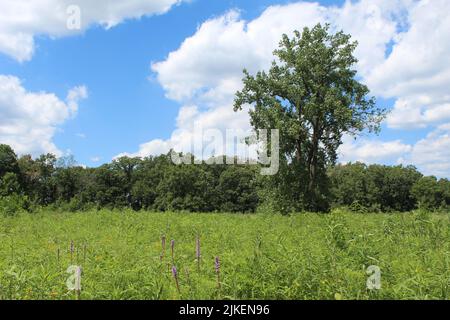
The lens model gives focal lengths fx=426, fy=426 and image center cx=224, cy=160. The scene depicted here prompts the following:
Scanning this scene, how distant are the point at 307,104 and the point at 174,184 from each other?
1799 inches

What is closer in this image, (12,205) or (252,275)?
(252,275)

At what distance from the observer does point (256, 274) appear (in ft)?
17.1

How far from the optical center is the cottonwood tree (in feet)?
98.5

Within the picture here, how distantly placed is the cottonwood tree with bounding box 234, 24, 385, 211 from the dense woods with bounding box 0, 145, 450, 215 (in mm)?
33218

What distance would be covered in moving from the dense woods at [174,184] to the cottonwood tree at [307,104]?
33.2 m

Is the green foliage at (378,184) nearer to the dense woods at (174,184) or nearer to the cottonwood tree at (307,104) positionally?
the dense woods at (174,184)

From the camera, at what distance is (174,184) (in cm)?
7175

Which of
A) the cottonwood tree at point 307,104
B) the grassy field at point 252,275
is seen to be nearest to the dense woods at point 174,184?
the cottonwood tree at point 307,104

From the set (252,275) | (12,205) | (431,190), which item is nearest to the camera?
(252,275)

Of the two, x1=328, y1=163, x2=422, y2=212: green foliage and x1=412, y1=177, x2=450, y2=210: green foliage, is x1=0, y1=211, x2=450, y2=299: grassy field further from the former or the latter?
x1=412, y1=177, x2=450, y2=210: green foliage

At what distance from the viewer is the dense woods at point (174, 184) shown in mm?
71250

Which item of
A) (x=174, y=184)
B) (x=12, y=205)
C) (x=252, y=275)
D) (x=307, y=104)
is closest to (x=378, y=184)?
(x=174, y=184)

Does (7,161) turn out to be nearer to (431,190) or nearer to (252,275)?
(252,275)
